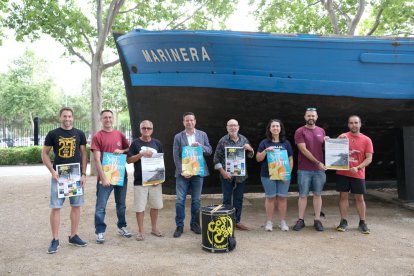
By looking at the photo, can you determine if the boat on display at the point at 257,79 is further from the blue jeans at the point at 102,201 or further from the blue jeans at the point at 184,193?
the blue jeans at the point at 102,201

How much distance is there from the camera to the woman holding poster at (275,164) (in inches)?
168

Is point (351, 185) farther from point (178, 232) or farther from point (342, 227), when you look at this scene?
point (178, 232)

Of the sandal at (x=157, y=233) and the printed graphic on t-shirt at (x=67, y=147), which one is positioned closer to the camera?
the printed graphic on t-shirt at (x=67, y=147)

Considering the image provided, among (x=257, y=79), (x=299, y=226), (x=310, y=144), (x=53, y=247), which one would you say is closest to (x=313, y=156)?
(x=310, y=144)

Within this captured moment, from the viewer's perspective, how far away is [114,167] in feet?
12.8

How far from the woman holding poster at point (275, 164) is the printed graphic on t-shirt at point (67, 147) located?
2103 millimetres

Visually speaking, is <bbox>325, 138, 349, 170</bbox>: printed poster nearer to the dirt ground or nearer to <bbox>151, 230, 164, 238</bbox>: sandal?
the dirt ground

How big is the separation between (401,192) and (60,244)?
5.23 meters

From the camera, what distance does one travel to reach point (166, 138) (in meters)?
5.59

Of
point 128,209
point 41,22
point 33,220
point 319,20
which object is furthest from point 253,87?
point 319,20

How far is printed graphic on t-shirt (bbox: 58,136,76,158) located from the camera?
366 cm

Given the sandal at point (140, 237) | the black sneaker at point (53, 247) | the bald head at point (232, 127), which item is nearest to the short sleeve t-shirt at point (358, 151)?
the bald head at point (232, 127)

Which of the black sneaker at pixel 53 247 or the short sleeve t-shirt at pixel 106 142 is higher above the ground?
the short sleeve t-shirt at pixel 106 142

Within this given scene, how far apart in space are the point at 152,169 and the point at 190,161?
450 millimetres
